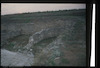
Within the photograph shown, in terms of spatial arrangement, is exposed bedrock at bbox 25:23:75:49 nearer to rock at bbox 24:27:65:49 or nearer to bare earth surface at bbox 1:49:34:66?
rock at bbox 24:27:65:49

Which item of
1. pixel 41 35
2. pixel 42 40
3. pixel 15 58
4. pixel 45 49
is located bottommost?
pixel 15 58

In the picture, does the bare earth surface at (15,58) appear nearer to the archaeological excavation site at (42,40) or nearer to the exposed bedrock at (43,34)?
the archaeological excavation site at (42,40)

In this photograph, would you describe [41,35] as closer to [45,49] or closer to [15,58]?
[45,49]

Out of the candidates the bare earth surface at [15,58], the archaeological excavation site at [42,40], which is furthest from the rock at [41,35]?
the bare earth surface at [15,58]

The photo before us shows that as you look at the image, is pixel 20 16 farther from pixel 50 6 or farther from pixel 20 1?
pixel 50 6

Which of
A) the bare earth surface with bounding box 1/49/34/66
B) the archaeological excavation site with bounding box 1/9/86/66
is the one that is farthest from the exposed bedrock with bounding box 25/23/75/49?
the bare earth surface with bounding box 1/49/34/66

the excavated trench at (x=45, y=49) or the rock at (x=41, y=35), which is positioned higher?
the rock at (x=41, y=35)

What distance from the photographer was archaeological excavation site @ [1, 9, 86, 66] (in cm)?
369

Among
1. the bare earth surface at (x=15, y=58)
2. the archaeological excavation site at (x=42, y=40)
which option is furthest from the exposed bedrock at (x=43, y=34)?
the bare earth surface at (x=15, y=58)

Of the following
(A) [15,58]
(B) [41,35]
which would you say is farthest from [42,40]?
(A) [15,58]

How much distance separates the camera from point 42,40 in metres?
3.71

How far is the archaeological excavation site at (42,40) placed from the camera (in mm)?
3691

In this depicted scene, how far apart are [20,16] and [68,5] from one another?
1.01m

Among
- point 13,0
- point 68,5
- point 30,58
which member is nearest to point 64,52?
point 30,58
